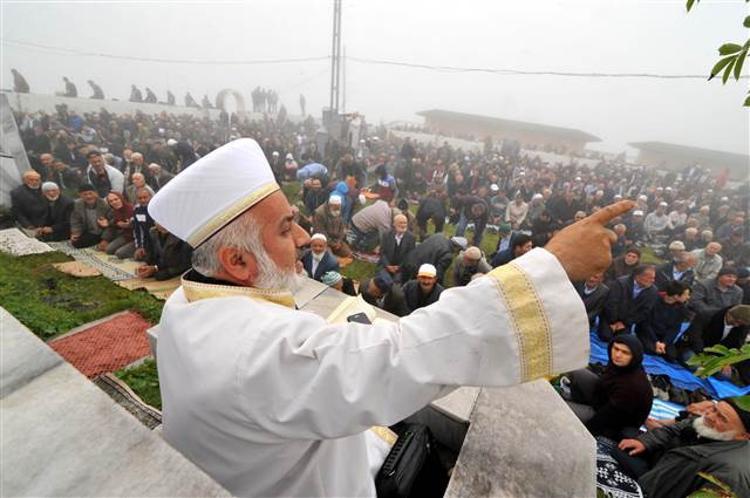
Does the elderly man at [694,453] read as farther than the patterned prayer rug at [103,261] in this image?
No

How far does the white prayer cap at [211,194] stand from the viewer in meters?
1.35

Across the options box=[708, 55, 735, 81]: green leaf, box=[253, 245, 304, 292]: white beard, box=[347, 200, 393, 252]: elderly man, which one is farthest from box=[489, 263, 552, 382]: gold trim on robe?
box=[347, 200, 393, 252]: elderly man

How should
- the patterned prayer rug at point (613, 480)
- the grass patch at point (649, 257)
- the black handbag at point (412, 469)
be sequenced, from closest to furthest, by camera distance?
the black handbag at point (412, 469) < the patterned prayer rug at point (613, 480) < the grass patch at point (649, 257)

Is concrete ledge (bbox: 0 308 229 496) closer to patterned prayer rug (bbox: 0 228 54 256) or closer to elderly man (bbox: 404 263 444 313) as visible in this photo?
elderly man (bbox: 404 263 444 313)

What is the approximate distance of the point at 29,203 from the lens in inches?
310

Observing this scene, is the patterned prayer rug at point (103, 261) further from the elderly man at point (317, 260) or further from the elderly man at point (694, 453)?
the elderly man at point (694, 453)

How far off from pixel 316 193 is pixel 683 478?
29.8 ft

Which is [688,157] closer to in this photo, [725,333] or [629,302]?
[725,333]

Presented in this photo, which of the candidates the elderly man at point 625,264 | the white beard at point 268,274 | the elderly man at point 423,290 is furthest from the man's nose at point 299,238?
the elderly man at point 625,264

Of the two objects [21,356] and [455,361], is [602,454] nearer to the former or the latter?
[455,361]

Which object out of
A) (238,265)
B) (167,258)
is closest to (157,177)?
(167,258)

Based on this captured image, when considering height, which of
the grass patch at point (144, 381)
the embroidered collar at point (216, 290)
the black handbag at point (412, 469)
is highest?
the embroidered collar at point (216, 290)

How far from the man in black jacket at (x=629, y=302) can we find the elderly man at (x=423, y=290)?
127 inches

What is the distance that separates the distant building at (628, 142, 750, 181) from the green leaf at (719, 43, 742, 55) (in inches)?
1712
